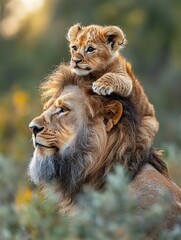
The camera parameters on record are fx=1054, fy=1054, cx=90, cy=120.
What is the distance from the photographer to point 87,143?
21.8ft

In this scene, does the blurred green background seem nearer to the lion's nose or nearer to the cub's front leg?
the lion's nose

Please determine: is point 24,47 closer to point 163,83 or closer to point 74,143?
point 163,83

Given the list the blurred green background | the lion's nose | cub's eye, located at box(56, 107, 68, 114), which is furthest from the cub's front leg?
the blurred green background

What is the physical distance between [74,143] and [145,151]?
45 cm

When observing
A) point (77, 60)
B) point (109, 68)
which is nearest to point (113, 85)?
point (109, 68)

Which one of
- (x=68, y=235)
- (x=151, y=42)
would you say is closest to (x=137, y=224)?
(x=68, y=235)

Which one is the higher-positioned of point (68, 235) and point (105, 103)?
point (105, 103)

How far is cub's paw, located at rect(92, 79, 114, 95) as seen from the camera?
6.60 meters

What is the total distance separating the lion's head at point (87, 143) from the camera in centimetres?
660

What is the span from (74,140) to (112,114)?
290mm

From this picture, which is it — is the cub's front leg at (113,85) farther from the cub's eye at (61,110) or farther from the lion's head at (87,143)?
the cub's eye at (61,110)

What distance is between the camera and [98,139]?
664cm

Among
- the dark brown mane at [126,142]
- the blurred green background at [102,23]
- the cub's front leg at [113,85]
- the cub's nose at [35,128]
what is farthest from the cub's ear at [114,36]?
the blurred green background at [102,23]

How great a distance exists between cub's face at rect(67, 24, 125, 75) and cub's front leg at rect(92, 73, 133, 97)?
0.57 m
